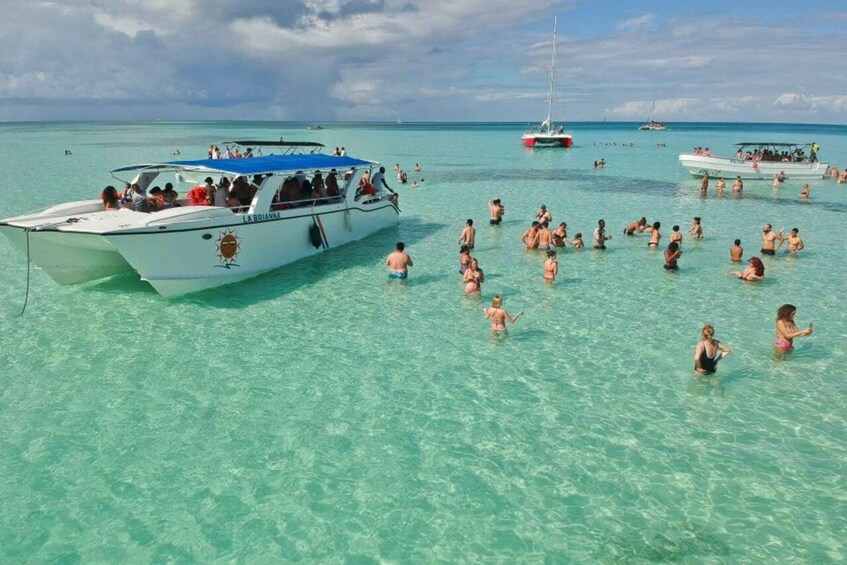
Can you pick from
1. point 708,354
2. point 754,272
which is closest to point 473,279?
point 708,354

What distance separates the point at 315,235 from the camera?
642 inches

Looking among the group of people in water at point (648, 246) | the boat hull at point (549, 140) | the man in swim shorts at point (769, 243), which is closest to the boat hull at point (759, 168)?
the group of people in water at point (648, 246)

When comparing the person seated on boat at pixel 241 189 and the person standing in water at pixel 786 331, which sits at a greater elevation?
the person seated on boat at pixel 241 189

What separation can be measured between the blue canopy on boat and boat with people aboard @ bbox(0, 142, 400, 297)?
27 millimetres

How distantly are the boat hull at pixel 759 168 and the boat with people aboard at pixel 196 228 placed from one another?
29.4m

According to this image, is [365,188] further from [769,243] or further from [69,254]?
[769,243]

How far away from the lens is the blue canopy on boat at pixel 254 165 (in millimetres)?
13750

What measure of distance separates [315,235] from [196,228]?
14.7 feet

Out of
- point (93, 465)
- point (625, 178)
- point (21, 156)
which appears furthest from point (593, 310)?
point (21, 156)

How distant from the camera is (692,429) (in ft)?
25.9

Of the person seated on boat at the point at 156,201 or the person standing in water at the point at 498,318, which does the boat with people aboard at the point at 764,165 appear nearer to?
the person standing in water at the point at 498,318

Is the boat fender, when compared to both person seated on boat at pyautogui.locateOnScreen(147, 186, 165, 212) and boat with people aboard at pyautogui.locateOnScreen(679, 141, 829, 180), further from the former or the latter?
boat with people aboard at pyautogui.locateOnScreen(679, 141, 829, 180)

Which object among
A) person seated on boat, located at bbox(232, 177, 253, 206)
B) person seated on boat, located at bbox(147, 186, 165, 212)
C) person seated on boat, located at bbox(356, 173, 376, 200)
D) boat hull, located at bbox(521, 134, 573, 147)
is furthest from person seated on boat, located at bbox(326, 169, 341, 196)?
boat hull, located at bbox(521, 134, 573, 147)

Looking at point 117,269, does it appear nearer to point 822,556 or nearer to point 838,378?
point 822,556
